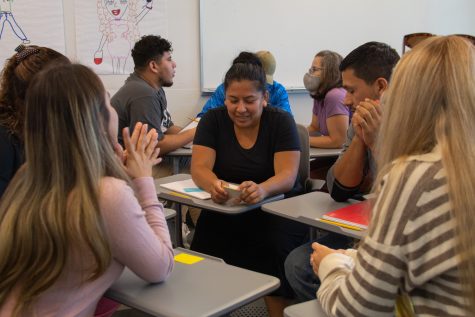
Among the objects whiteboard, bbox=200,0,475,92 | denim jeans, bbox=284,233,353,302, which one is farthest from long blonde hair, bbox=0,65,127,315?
whiteboard, bbox=200,0,475,92

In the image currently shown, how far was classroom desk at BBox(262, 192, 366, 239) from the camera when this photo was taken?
1762 mm

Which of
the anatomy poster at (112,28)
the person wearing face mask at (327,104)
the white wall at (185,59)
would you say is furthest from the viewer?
the white wall at (185,59)

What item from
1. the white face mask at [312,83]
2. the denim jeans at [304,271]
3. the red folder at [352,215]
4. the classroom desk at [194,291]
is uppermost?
the white face mask at [312,83]

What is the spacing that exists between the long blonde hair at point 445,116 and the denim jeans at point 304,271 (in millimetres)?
917

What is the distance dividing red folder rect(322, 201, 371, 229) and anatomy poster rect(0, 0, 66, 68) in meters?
2.94

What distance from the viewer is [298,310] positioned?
3.87 feet

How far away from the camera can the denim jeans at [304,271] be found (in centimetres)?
185

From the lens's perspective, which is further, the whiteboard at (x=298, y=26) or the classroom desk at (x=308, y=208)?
the whiteboard at (x=298, y=26)

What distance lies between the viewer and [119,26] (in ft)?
13.5

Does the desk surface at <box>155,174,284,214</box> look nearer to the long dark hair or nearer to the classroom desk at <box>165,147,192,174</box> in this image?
the long dark hair

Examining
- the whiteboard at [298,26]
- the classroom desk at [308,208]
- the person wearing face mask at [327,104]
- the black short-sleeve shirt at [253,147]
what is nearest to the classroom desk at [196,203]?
the classroom desk at [308,208]

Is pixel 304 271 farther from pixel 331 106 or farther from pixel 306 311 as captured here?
pixel 331 106

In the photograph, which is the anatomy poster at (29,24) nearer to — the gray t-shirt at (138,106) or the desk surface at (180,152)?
the gray t-shirt at (138,106)

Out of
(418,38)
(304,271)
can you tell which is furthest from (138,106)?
(418,38)
